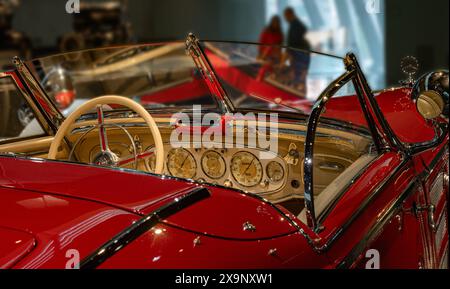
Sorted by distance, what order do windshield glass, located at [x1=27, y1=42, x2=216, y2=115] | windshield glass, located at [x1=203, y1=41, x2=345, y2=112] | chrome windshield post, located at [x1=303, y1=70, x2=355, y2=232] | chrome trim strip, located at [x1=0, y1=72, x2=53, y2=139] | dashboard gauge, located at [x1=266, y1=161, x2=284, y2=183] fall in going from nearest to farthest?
chrome windshield post, located at [x1=303, y1=70, x2=355, y2=232] < dashboard gauge, located at [x1=266, y1=161, x2=284, y2=183] < chrome trim strip, located at [x1=0, y1=72, x2=53, y2=139] < windshield glass, located at [x1=27, y1=42, x2=216, y2=115] < windshield glass, located at [x1=203, y1=41, x2=345, y2=112]

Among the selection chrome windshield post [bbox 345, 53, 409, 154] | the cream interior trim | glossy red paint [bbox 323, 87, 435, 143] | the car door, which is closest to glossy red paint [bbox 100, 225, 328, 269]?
the car door

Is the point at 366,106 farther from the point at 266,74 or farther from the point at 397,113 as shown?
the point at 266,74

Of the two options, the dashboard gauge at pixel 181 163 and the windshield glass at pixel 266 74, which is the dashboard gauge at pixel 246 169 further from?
the windshield glass at pixel 266 74

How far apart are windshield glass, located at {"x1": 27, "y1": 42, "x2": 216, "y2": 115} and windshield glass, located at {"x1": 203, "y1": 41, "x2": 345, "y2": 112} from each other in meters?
0.33

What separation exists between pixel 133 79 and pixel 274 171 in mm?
4412

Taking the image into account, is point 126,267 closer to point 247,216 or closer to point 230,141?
point 247,216

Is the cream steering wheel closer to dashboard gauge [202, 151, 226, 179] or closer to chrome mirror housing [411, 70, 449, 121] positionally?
dashboard gauge [202, 151, 226, 179]

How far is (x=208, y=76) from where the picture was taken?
318 centimetres

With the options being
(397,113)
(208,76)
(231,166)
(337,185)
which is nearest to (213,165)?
(231,166)

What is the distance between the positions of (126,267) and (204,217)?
28 cm

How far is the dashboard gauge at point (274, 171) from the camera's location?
2.77 meters

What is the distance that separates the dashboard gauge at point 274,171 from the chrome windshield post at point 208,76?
487 mm

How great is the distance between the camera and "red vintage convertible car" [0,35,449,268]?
62.4 inches

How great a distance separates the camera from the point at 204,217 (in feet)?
5.52
